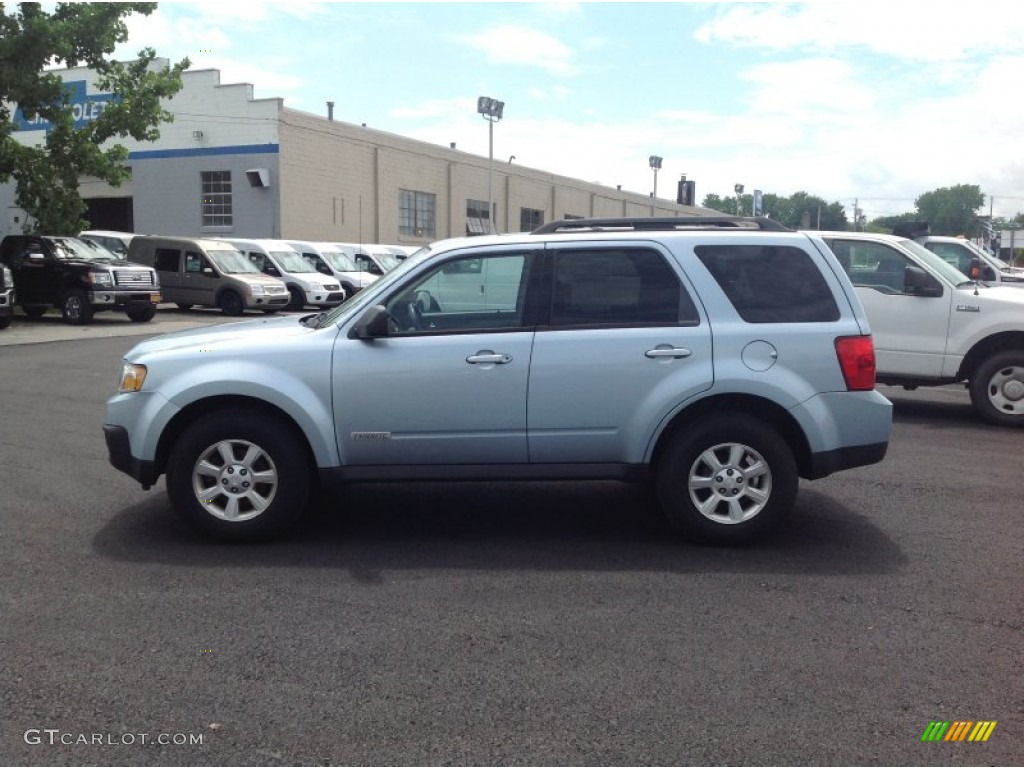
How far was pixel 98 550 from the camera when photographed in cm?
561

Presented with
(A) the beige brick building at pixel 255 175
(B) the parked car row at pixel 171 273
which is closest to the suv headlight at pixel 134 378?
(B) the parked car row at pixel 171 273

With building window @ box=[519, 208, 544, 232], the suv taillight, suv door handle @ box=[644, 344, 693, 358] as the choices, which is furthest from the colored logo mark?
building window @ box=[519, 208, 544, 232]

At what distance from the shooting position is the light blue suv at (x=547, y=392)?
5617mm

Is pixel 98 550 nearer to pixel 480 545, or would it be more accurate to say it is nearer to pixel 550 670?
pixel 480 545

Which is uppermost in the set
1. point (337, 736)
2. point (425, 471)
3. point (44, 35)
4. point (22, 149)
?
point (44, 35)

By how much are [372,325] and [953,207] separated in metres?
131

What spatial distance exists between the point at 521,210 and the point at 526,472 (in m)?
47.9

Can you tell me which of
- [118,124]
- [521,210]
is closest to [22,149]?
[118,124]

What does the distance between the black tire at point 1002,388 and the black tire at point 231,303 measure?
18526 millimetres

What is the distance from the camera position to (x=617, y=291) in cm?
579

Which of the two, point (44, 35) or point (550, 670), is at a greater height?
point (44, 35)

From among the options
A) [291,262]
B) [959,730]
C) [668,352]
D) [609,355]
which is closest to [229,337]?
[609,355]

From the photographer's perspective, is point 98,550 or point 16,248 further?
point 16,248

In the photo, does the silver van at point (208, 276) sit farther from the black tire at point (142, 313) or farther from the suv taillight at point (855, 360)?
the suv taillight at point (855, 360)
